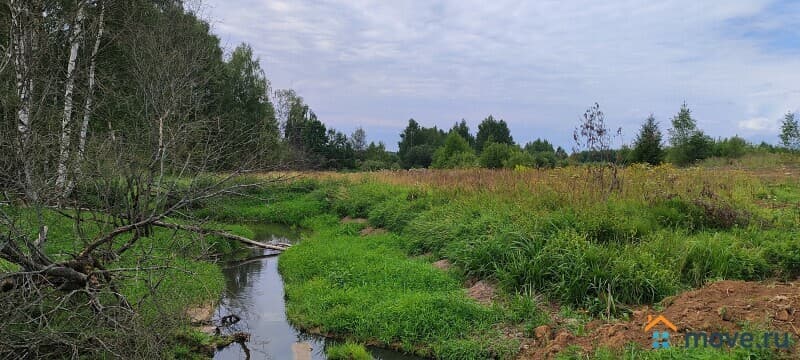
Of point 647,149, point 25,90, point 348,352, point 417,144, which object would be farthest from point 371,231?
point 417,144

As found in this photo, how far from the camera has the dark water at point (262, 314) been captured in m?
6.08

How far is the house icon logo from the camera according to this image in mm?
4336

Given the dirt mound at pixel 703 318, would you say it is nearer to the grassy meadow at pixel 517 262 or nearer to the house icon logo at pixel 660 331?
the house icon logo at pixel 660 331

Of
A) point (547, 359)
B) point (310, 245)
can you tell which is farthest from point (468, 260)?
point (310, 245)

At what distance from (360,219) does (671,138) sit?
2853 centimetres

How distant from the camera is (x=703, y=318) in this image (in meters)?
4.63

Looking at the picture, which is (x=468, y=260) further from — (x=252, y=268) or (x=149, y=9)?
(x=149, y=9)

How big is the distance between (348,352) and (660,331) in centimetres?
335

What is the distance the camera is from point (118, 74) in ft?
51.0

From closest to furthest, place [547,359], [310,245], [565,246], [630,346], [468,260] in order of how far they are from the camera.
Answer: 1. [630,346]
2. [547,359]
3. [565,246]
4. [468,260]
5. [310,245]

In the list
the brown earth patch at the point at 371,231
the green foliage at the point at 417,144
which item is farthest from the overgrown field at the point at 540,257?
the green foliage at the point at 417,144

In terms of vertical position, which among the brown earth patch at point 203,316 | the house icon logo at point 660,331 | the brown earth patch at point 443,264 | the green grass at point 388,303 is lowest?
the brown earth patch at point 203,316

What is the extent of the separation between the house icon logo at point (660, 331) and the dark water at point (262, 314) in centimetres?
265

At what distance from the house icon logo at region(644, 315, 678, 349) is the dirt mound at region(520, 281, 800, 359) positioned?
44mm
